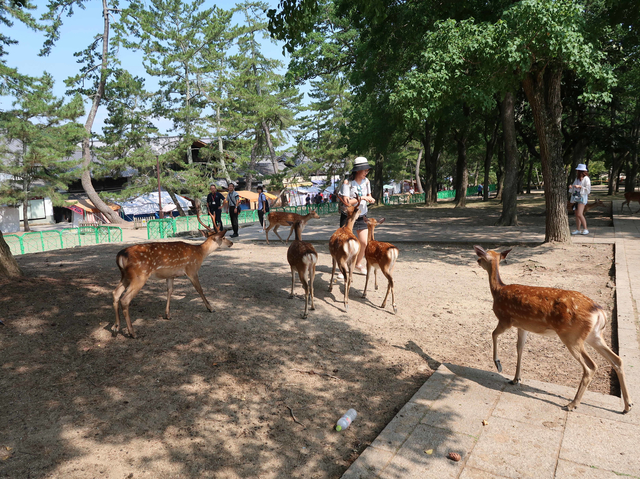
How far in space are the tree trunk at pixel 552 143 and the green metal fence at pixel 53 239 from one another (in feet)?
50.8

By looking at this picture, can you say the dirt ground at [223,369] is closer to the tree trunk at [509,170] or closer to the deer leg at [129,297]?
the deer leg at [129,297]

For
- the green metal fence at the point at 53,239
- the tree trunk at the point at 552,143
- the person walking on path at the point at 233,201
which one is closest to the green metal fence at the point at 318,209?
the green metal fence at the point at 53,239

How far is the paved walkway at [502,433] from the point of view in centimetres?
274

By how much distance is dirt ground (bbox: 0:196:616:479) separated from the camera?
3053mm

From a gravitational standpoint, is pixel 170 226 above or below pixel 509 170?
below

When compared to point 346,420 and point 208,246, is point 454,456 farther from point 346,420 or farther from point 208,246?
point 208,246

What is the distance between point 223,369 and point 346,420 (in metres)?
1.47

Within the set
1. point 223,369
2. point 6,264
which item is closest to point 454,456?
point 223,369

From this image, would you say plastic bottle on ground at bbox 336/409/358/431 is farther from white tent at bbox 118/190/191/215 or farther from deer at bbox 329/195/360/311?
white tent at bbox 118/190/191/215

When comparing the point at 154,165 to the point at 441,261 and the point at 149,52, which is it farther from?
the point at 441,261

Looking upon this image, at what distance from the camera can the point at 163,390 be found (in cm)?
384

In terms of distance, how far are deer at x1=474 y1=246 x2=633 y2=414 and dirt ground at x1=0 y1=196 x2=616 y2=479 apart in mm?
649

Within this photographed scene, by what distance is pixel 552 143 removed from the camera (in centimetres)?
990

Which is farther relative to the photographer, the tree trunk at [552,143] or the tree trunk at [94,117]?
the tree trunk at [94,117]
